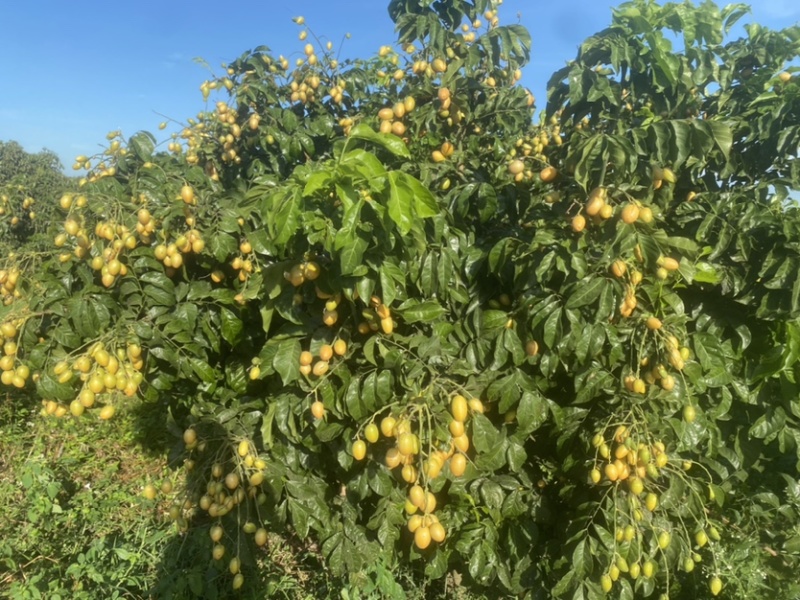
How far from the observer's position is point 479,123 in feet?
10.2

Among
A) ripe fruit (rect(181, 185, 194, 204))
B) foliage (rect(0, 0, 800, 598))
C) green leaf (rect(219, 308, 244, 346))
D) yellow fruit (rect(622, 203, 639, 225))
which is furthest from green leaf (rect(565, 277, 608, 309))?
ripe fruit (rect(181, 185, 194, 204))

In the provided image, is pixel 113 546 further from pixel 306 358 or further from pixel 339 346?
pixel 339 346

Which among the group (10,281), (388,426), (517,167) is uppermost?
(517,167)

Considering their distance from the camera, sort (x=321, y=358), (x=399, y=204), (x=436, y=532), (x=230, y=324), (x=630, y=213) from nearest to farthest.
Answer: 1. (x=399, y=204)
2. (x=630, y=213)
3. (x=436, y=532)
4. (x=321, y=358)
5. (x=230, y=324)

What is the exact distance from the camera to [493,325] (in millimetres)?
2129

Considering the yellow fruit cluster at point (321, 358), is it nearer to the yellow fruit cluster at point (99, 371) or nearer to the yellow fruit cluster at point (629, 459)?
the yellow fruit cluster at point (99, 371)

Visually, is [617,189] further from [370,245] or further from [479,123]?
[479,123]

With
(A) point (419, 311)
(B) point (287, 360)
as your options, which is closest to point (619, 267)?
(A) point (419, 311)

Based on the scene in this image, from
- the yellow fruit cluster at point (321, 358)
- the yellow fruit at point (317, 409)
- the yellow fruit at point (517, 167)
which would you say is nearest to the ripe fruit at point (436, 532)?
the yellow fruit at point (317, 409)

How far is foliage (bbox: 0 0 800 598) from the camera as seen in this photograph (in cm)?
185

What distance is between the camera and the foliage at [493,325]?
1.85 m

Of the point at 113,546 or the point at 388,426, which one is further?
the point at 113,546

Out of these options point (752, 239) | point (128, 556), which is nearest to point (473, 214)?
point (752, 239)

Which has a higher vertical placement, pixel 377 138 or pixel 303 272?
pixel 377 138
